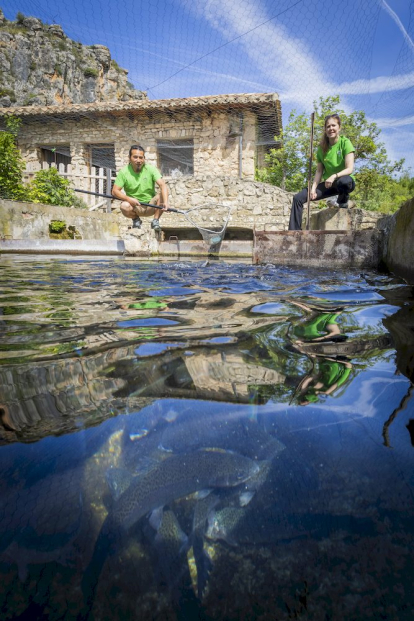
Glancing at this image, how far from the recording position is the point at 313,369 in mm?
803

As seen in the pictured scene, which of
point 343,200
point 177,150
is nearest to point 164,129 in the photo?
point 177,150

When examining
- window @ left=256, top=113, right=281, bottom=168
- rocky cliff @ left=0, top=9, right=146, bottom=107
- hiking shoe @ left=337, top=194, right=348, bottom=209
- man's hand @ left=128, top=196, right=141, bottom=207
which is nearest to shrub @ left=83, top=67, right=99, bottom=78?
rocky cliff @ left=0, top=9, right=146, bottom=107

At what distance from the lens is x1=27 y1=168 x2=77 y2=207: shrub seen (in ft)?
34.2

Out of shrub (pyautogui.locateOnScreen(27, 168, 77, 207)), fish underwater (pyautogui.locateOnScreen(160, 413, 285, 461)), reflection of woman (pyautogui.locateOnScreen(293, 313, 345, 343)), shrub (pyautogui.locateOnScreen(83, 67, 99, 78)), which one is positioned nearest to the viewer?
fish underwater (pyautogui.locateOnScreen(160, 413, 285, 461))

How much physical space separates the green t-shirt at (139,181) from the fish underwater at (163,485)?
6.09 m

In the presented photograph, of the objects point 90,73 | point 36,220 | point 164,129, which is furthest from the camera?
point 90,73

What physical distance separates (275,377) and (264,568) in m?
0.45

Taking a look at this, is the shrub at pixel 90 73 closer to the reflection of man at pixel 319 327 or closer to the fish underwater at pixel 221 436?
the reflection of man at pixel 319 327

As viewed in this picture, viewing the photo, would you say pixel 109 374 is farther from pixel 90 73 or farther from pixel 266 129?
pixel 90 73

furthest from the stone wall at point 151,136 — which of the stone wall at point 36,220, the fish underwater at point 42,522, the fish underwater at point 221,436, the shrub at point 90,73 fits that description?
the shrub at point 90,73

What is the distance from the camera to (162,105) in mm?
12125

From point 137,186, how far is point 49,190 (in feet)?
19.3

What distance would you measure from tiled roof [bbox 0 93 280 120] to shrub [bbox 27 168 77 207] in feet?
11.5

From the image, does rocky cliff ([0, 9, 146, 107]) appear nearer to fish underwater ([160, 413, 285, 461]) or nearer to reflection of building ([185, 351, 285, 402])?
reflection of building ([185, 351, 285, 402])
